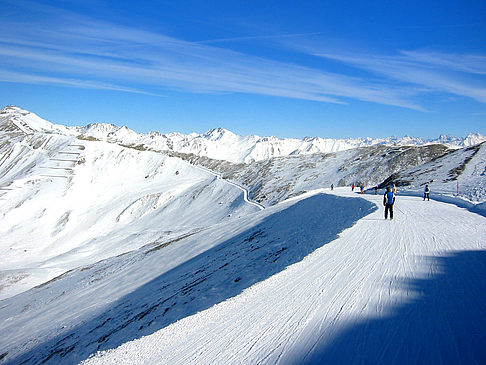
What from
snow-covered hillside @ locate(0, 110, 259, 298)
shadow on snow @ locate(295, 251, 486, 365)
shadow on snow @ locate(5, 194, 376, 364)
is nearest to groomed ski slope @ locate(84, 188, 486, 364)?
shadow on snow @ locate(295, 251, 486, 365)

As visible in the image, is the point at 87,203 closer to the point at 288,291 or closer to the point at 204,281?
the point at 204,281

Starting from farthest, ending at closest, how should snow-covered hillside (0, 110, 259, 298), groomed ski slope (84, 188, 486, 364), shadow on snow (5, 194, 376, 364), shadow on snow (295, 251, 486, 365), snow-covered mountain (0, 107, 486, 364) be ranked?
snow-covered hillside (0, 110, 259, 298)
shadow on snow (5, 194, 376, 364)
snow-covered mountain (0, 107, 486, 364)
groomed ski slope (84, 188, 486, 364)
shadow on snow (295, 251, 486, 365)

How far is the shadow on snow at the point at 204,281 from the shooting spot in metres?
14.8

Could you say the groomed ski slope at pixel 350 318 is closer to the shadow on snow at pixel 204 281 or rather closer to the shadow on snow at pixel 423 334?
the shadow on snow at pixel 423 334

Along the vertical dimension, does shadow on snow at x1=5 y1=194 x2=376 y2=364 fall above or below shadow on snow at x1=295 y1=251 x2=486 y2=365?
below

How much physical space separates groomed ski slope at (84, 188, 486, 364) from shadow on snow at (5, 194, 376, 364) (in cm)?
358

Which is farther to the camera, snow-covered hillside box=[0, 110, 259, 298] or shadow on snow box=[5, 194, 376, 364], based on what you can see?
snow-covered hillside box=[0, 110, 259, 298]

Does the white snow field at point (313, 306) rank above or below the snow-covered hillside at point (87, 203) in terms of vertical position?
above

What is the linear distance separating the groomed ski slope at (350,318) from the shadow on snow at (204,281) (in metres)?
3.58

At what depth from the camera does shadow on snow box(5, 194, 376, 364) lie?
14836 millimetres

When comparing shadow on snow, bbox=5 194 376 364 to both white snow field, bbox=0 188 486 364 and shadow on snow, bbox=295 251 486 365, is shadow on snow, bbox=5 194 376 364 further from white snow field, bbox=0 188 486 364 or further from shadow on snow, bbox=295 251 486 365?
shadow on snow, bbox=295 251 486 365

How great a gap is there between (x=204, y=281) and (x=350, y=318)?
42.2 feet

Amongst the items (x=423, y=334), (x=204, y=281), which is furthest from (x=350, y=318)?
(x=204, y=281)

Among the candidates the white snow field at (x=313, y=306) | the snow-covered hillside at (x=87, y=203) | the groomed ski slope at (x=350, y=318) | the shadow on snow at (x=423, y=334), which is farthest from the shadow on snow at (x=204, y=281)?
the snow-covered hillside at (x=87, y=203)
